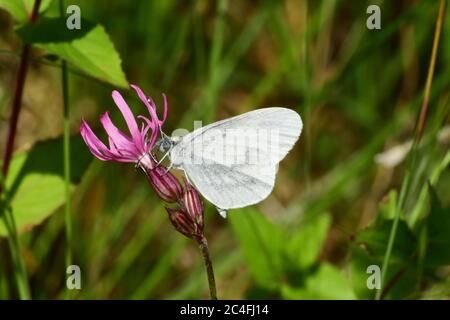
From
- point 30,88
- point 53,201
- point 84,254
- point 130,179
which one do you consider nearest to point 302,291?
point 53,201

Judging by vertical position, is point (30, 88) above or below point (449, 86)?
above

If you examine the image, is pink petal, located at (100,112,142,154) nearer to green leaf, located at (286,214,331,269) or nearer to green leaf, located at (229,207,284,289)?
green leaf, located at (229,207,284,289)

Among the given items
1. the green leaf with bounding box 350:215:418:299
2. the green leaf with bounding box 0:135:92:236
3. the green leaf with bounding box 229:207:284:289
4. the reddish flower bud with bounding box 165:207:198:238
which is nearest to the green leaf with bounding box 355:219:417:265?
the green leaf with bounding box 350:215:418:299

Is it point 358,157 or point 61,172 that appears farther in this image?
point 358,157

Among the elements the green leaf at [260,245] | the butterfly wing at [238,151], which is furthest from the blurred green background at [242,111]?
the butterfly wing at [238,151]

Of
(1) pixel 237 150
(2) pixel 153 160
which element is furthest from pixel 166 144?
(1) pixel 237 150
